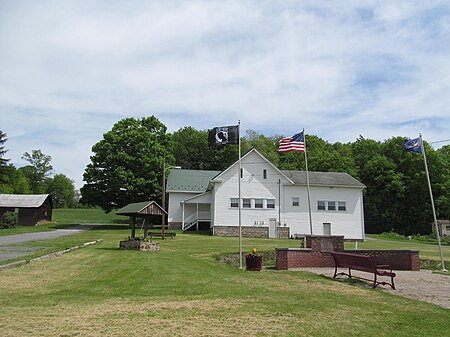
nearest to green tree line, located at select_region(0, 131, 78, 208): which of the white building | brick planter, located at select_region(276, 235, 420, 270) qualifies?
the white building

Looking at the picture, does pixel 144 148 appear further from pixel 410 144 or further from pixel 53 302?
pixel 53 302

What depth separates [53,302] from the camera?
8.43 metres

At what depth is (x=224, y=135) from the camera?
17.6m

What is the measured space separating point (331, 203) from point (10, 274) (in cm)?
3722

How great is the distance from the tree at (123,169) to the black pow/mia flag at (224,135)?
3083 centimetres

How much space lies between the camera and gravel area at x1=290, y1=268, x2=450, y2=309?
10.2 meters

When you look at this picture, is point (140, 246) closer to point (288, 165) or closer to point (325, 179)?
point (325, 179)

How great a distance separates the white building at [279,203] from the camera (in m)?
43.1

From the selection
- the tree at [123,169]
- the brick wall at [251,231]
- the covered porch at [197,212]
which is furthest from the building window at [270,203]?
the tree at [123,169]

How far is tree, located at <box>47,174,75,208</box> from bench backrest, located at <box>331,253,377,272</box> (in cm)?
10714

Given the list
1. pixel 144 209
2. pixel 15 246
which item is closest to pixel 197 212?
pixel 144 209

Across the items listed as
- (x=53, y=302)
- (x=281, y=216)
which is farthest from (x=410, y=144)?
(x=281, y=216)

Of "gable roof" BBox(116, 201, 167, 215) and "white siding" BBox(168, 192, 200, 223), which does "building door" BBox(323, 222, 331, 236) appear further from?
"gable roof" BBox(116, 201, 167, 215)

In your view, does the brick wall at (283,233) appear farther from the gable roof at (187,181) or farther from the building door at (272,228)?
the gable roof at (187,181)
